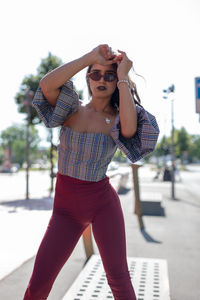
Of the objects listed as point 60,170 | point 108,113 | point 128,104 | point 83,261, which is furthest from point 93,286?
point 128,104

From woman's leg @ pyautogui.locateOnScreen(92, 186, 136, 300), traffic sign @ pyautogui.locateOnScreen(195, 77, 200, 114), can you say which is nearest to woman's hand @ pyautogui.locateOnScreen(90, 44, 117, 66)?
woman's leg @ pyautogui.locateOnScreen(92, 186, 136, 300)

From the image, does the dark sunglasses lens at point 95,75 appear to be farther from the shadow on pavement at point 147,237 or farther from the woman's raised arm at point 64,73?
the shadow on pavement at point 147,237

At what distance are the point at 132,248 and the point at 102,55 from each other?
3758 mm

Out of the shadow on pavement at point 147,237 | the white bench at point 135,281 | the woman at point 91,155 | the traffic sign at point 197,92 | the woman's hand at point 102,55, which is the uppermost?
the traffic sign at point 197,92

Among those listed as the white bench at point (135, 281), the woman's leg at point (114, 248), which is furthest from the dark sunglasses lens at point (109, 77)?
the white bench at point (135, 281)

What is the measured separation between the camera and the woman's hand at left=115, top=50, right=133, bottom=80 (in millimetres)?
1527

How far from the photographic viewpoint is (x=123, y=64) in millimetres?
1550

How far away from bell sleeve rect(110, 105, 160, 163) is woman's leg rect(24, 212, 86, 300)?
49 cm

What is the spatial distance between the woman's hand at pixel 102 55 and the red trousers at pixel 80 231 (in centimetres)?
64

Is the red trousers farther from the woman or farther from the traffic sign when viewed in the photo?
the traffic sign

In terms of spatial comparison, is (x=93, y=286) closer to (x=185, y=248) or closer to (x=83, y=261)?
(x=83, y=261)

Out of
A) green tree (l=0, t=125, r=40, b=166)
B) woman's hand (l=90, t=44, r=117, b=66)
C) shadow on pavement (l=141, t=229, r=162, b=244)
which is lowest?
shadow on pavement (l=141, t=229, r=162, b=244)

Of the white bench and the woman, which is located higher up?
the woman

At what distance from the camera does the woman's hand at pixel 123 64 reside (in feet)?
5.01
